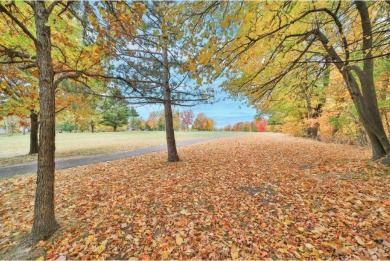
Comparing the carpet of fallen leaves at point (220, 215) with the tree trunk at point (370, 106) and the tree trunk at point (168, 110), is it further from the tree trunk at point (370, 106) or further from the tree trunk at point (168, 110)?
the tree trunk at point (168, 110)

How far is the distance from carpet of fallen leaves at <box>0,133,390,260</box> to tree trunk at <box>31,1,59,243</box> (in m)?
0.39

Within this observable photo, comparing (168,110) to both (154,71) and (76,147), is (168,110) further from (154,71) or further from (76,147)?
(76,147)

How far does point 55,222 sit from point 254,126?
58007mm

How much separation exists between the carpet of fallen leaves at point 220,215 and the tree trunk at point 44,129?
39 cm

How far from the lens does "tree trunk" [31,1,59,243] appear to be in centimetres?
334

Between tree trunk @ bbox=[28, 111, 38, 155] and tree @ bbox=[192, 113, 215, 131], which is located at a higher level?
tree @ bbox=[192, 113, 215, 131]

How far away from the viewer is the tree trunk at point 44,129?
3.34m

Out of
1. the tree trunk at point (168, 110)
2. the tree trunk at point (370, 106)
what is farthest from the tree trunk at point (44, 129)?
Result: the tree trunk at point (370, 106)

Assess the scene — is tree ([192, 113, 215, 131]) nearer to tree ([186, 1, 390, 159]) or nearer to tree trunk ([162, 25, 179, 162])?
tree trunk ([162, 25, 179, 162])

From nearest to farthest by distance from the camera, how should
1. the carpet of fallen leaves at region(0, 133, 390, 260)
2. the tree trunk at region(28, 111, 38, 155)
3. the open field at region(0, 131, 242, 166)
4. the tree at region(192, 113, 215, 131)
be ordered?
the carpet of fallen leaves at region(0, 133, 390, 260) → the open field at region(0, 131, 242, 166) → the tree trunk at region(28, 111, 38, 155) → the tree at region(192, 113, 215, 131)

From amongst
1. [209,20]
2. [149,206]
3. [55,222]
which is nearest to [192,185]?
[149,206]

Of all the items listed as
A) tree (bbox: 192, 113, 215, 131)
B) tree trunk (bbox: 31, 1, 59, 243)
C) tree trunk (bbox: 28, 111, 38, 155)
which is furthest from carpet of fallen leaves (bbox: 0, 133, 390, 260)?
tree (bbox: 192, 113, 215, 131)

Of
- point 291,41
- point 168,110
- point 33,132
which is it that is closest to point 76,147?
point 33,132

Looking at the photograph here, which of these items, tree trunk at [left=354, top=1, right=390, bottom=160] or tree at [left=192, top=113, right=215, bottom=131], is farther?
tree at [left=192, top=113, right=215, bottom=131]
